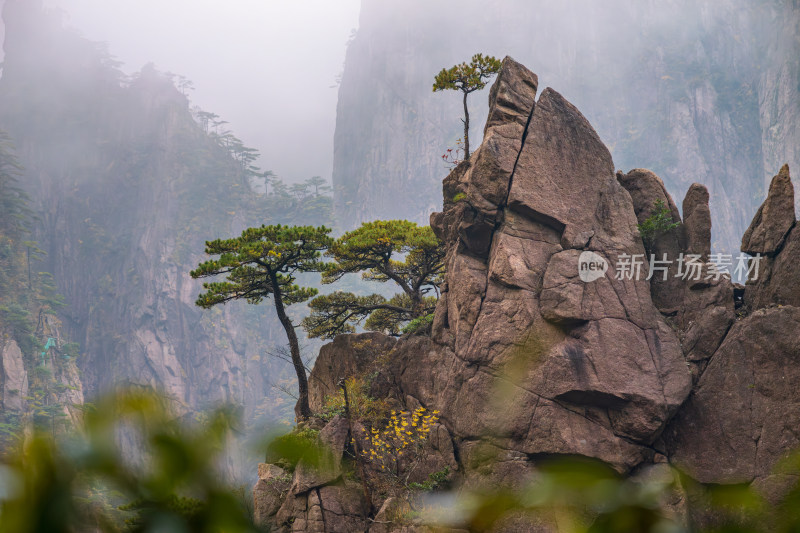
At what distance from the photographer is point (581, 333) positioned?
11961mm

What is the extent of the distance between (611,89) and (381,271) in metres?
77.1

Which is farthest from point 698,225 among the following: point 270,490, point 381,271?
point 270,490

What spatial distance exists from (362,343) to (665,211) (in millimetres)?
8391

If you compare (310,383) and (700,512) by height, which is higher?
(310,383)

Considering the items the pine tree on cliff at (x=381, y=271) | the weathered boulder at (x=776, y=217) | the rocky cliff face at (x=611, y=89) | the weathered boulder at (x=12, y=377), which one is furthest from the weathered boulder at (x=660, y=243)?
the rocky cliff face at (x=611, y=89)

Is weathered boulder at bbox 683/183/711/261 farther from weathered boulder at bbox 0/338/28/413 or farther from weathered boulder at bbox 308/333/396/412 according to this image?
weathered boulder at bbox 0/338/28/413

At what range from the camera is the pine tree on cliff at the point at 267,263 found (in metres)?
13.8

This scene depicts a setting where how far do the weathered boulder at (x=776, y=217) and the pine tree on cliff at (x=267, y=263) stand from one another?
9970 mm

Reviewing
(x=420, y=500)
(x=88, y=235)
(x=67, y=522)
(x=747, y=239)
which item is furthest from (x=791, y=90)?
(x=88, y=235)

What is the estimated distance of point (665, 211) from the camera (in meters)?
13.2

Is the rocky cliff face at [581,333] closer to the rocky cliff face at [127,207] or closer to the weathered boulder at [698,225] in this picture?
the weathered boulder at [698,225]

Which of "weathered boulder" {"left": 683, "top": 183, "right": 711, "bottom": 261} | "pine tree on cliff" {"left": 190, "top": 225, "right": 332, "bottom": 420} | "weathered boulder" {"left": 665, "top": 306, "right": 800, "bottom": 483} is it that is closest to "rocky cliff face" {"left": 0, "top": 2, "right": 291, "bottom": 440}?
"pine tree on cliff" {"left": 190, "top": 225, "right": 332, "bottom": 420}

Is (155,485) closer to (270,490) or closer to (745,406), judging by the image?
(745,406)

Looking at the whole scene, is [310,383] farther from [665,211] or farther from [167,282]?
[167,282]
